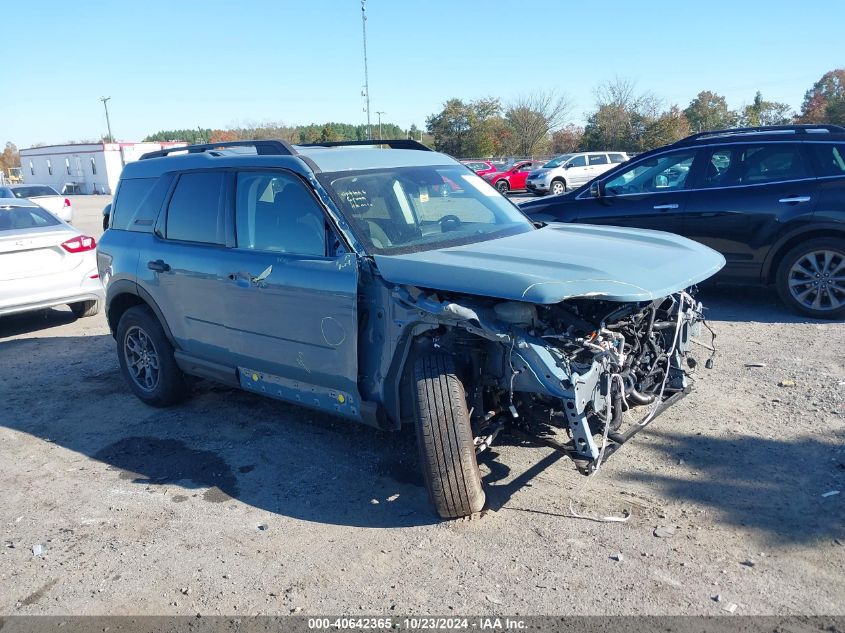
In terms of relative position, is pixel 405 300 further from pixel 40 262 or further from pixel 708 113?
pixel 708 113

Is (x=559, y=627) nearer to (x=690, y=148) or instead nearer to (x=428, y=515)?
(x=428, y=515)

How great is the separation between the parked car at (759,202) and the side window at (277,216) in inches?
189

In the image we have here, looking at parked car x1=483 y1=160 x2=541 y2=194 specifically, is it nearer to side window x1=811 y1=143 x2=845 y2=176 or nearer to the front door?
side window x1=811 y1=143 x2=845 y2=176

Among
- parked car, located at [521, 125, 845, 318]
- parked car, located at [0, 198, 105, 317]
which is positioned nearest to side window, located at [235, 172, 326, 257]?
parked car, located at [0, 198, 105, 317]

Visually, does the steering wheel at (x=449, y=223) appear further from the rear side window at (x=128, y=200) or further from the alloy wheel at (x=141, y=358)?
the alloy wheel at (x=141, y=358)

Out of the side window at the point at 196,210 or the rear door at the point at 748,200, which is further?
the rear door at the point at 748,200

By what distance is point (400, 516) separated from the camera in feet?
12.6

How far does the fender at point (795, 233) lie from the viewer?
6.80 meters

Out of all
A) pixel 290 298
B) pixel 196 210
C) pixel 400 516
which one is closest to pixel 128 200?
pixel 196 210

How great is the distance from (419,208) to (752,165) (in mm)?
4590

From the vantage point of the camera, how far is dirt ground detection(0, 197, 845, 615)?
315cm

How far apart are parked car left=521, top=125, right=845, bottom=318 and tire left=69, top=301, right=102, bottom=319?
6.72 m

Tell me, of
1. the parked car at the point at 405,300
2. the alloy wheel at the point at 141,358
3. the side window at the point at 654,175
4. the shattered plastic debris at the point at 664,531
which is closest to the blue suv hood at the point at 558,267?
the parked car at the point at 405,300

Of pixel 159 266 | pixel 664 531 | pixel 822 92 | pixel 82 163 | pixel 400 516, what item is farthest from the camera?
pixel 82 163
